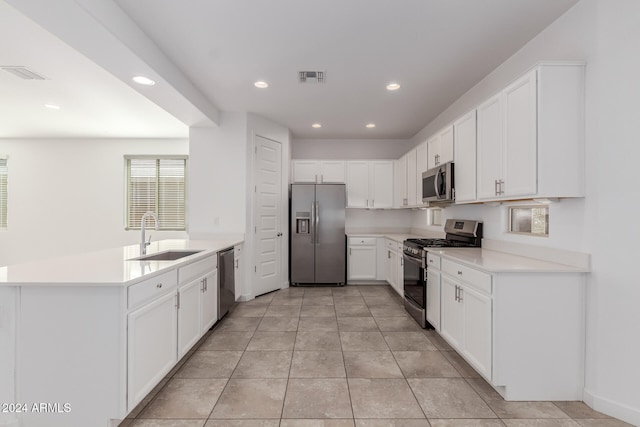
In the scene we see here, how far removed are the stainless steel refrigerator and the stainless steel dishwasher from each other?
1481 mm

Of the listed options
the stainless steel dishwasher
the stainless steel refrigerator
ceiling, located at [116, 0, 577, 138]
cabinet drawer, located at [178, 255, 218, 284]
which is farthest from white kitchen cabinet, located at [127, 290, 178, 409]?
the stainless steel refrigerator

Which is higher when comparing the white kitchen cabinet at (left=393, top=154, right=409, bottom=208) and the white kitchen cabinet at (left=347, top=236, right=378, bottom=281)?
the white kitchen cabinet at (left=393, top=154, right=409, bottom=208)

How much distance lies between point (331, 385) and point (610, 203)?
220cm

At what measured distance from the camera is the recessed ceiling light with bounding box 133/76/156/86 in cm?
279

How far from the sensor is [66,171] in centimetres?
610

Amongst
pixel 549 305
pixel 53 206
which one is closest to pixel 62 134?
pixel 53 206

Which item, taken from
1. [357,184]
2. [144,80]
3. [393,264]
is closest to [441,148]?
[393,264]

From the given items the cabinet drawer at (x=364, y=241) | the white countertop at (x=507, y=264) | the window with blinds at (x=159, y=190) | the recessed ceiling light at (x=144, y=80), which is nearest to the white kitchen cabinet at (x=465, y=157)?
the white countertop at (x=507, y=264)

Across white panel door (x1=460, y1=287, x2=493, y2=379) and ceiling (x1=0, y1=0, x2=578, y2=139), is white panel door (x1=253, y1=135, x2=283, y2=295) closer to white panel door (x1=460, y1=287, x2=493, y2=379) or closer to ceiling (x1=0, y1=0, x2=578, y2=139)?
ceiling (x1=0, y1=0, x2=578, y2=139)

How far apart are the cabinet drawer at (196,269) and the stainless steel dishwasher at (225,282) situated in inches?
6.8

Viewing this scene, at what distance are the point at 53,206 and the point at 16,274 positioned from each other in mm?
5587

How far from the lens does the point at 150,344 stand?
6.47 feet

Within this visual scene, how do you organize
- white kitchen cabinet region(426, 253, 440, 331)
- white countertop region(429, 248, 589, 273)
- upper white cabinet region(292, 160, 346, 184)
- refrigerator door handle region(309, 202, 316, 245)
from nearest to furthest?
white countertop region(429, 248, 589, 273), white kitchen cabinet region(426, 253, 440, 331), refrigerator door handle region(309, 202, 316, 245), upper white cabinet region(292, 160, 346, 184)

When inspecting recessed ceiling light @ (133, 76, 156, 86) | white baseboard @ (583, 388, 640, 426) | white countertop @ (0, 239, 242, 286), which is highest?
recessed ceiling light @ (133, 76, 156, 86)
